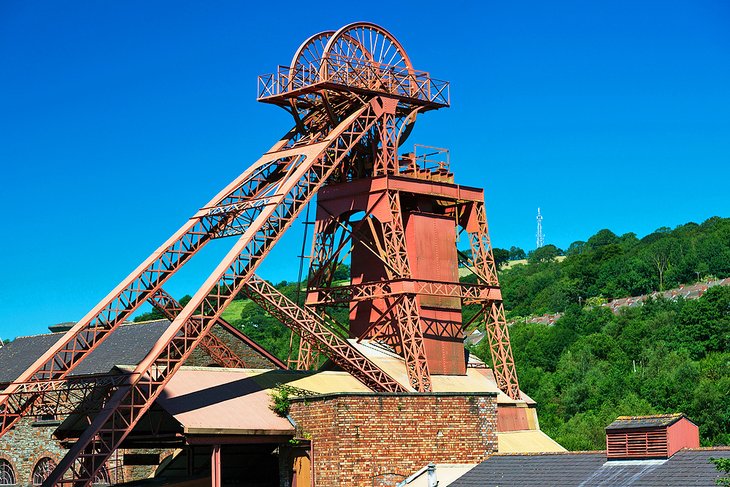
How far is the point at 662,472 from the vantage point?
2731cm

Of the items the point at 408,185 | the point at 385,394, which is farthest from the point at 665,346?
the point at 385,394

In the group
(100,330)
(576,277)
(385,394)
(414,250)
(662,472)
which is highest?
(576,277)

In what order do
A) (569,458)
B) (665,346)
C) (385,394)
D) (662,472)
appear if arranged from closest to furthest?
(662,472), (569,458), (385,394), (665,346)

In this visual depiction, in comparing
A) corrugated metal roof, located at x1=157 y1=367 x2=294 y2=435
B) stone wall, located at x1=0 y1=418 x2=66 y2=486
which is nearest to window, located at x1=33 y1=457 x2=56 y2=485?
stone wall, located at x1=0 y1=418 x2=66 y2=486

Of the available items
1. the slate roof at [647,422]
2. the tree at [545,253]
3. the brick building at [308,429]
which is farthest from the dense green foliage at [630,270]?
the slate roof at [647,422]

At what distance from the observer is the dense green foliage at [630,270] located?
130 meters

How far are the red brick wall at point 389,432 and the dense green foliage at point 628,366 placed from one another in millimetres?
25736

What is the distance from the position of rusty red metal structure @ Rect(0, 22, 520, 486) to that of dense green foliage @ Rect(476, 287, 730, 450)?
19.8m

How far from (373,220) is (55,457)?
13.8 m

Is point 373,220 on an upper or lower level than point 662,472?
upper

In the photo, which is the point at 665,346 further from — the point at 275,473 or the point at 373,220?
the point at 275,473

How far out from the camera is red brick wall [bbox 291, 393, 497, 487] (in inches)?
1331

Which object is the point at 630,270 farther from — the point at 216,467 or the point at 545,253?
the point at 216,467

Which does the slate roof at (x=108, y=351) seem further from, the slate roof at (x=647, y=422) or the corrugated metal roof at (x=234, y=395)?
the slate roof at (x=647, y=422)
